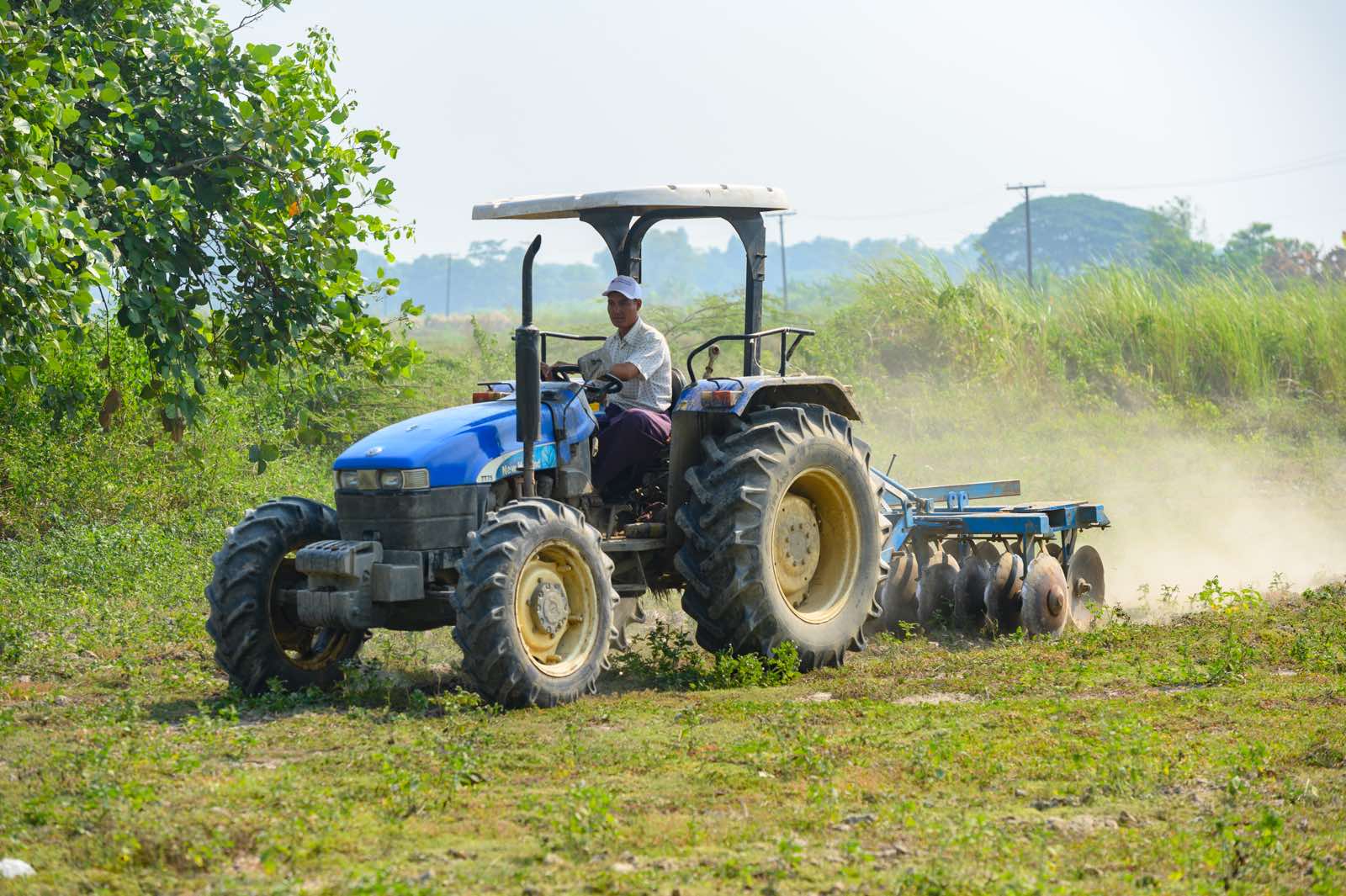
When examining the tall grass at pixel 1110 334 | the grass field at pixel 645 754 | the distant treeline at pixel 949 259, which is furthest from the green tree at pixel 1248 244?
the grass field at pixel 645 754

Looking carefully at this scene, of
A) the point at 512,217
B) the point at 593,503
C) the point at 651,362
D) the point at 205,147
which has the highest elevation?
the point at 205,147

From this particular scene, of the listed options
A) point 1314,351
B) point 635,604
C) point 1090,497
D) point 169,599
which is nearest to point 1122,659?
point 635,604

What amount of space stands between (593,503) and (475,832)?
3.41 metres

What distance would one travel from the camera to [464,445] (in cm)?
764

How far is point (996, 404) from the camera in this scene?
21609 millimetres

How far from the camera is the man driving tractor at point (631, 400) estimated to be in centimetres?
834

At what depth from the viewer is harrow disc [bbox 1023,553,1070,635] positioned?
10.0m

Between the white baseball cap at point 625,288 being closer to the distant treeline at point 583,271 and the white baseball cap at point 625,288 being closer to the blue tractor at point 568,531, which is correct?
the blue tractor at point 568,531

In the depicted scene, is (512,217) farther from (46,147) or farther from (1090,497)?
(1090,497)

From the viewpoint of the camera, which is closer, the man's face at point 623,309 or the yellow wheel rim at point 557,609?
the yellow wheel rim at point 557,609

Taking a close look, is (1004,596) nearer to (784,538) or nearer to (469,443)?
(784,538)

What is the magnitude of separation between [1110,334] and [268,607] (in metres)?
18.5

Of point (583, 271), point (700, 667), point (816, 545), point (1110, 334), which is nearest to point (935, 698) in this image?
point (700, 667)

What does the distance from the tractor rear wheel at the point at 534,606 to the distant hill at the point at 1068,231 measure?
90.8m
